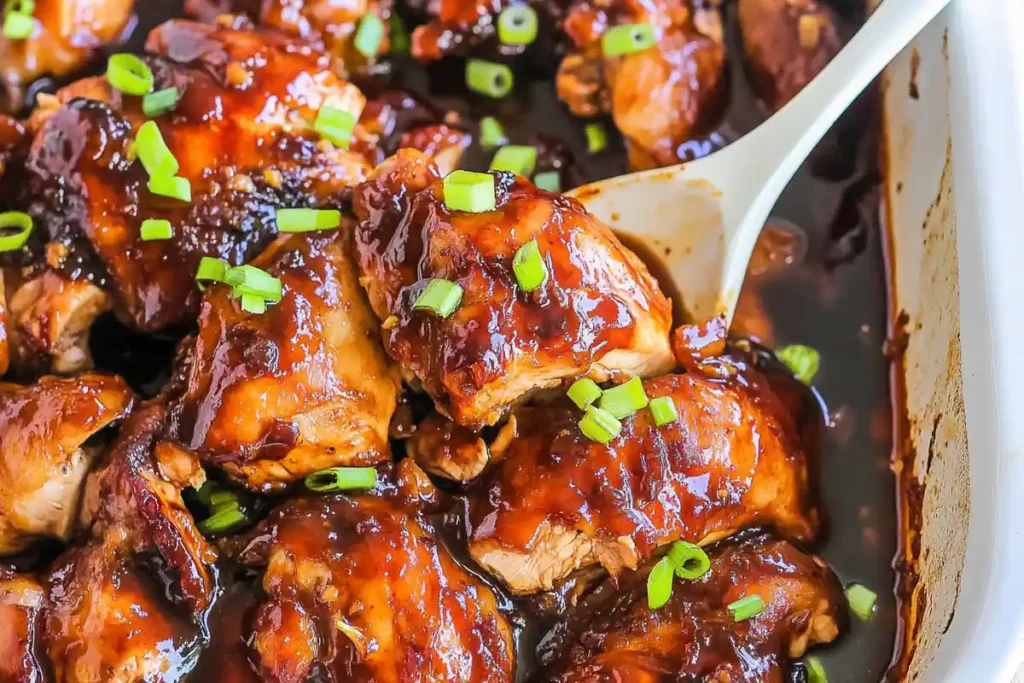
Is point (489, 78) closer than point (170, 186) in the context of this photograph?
No

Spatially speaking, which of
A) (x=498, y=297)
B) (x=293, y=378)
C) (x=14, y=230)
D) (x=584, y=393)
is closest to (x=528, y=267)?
(x=498, y=297)

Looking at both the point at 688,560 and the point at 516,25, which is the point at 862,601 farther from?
the point at 516,25

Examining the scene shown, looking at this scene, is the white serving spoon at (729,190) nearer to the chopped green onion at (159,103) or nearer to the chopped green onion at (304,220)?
the chopped green onion at (304,220)

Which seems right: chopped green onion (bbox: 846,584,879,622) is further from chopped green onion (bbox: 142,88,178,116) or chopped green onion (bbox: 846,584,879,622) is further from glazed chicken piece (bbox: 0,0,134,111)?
glazed chicken piece (bbox: 0,0,134,111)

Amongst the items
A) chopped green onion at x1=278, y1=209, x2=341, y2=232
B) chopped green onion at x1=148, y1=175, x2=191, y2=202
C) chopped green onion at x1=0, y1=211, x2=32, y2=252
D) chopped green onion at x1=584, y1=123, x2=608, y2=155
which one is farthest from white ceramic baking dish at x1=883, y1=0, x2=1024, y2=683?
chopped green onion at x1=0, y1=211, x2=32, y2=252

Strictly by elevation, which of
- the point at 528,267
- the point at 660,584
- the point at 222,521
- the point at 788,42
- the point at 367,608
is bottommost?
the point at 222,521

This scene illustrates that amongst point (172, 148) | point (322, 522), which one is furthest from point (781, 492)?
point (172, 148)
